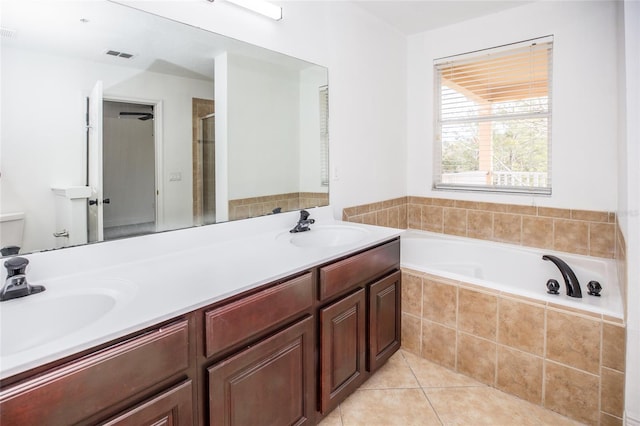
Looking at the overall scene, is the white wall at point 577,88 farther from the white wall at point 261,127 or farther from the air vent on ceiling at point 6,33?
the air vent on ceiling at point 6,33

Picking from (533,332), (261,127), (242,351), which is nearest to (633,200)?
(533,332)

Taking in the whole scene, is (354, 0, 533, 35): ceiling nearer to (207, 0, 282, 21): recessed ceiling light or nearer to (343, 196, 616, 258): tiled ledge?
(207, 0, 282, 21): recessed ceiling light

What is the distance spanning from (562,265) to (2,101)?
110 inches

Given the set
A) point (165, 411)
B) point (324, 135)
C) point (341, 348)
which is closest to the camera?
point (165, 411)

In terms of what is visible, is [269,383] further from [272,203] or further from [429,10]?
[429,10]

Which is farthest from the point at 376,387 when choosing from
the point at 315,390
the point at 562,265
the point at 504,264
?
the point at 504,264

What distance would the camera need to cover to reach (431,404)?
1.87 m

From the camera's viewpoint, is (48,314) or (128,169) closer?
(48,314)

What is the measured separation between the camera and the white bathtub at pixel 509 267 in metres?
1.86

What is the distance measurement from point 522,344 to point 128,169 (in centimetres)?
218

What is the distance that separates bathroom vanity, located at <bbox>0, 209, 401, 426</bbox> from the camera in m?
0.79

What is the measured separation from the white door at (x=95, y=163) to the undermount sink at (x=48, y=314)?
30 cm

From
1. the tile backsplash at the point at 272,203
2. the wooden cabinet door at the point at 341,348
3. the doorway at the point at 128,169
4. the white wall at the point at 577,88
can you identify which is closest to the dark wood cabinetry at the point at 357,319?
the wooden cabinet door at the point at 341,348

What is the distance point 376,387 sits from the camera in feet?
6.55
